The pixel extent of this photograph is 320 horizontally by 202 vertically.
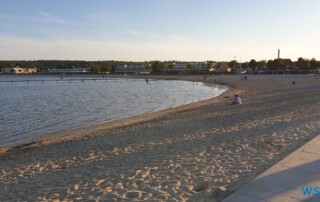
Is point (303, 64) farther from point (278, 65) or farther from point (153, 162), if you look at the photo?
point (153, 162)

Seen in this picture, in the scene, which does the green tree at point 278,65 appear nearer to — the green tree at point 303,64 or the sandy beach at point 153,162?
the green tree at point 303,64

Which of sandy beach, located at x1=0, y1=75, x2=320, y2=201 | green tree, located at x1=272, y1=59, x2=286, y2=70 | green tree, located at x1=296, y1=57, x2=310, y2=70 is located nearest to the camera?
sandy beach, located at x1=0, y1=75, x2=320, y2=201

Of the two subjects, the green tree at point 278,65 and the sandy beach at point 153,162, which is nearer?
the sandy beach at point 153,162

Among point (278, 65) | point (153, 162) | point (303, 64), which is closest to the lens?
point (153, 162)

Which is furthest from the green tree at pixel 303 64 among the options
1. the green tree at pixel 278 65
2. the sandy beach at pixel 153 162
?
the sandy beach at pixel 153 162

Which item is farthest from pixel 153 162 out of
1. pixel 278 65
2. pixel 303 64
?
pixel 278 65

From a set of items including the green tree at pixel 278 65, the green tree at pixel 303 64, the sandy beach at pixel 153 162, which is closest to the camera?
the sandy beach at pixel 153 162

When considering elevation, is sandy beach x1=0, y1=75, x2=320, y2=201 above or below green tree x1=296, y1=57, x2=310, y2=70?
below

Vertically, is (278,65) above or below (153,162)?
above

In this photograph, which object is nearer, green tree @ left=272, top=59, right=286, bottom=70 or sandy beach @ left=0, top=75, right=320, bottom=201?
sandy beach @ left=0, top=75, right=320, bottom=201

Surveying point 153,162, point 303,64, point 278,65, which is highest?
point 303,64

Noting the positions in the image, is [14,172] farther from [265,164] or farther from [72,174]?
[265,164]

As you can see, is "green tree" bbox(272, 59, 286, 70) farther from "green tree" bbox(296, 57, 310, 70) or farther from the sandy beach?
the sandy beach

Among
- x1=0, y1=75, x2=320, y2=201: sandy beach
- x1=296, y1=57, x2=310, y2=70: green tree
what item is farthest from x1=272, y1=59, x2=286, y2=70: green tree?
x1=0, y1=75, x2=320, y2=201: sandy beach
